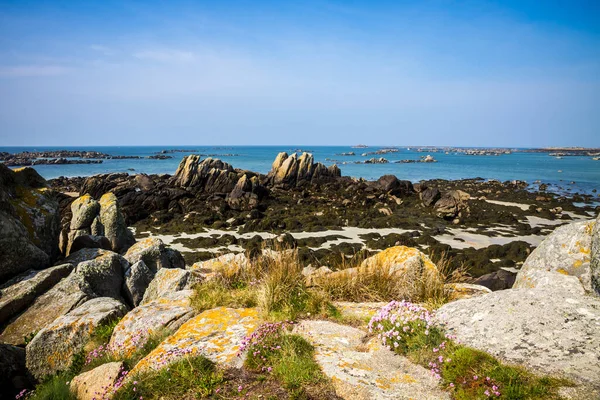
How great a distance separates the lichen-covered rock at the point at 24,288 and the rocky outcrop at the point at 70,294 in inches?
7.7

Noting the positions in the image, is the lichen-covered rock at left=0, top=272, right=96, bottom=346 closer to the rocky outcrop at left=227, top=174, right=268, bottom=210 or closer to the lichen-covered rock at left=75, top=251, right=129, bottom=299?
the lichen-covered rock at left=75, top=251, right=129, bottom=299

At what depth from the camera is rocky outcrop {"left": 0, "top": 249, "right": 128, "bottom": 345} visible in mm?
7227

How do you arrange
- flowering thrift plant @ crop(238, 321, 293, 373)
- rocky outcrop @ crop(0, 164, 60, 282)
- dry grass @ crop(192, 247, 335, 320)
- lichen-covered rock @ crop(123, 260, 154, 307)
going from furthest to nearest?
lichen-covered rock @ crop(123, 260, 154, 307) < rocky outcrop @ crop(0, 164, 60, 282) < dry grass @ crop(192, 247, 335, 320) < flowering thrift plant @ crop(238, 321, 293, 373)

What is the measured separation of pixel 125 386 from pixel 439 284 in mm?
5058

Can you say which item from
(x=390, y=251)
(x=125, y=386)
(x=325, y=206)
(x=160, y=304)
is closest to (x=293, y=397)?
(x=125, y=386)

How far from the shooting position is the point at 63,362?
601 cm

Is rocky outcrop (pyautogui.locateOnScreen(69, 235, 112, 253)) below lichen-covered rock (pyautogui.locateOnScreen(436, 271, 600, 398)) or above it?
below

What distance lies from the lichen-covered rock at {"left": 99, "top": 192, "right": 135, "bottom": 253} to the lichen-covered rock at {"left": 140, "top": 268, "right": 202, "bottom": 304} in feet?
21.3

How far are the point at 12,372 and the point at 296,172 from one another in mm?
45887

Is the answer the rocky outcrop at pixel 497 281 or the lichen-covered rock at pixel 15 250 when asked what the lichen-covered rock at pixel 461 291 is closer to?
the rocky outcrop at pixel 497 281

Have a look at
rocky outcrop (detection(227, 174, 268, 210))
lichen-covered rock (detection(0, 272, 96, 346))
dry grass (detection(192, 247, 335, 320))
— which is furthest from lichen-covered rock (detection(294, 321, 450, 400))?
rocky outcrop (detection(227, 174, 268, 210))

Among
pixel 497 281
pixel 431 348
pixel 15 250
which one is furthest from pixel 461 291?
pixel 15 250

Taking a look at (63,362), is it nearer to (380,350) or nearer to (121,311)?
(121,311)

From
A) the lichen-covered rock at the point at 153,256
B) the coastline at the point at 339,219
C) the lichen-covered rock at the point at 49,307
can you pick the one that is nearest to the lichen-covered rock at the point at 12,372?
the lichen-covered rock at the point at 49,307
